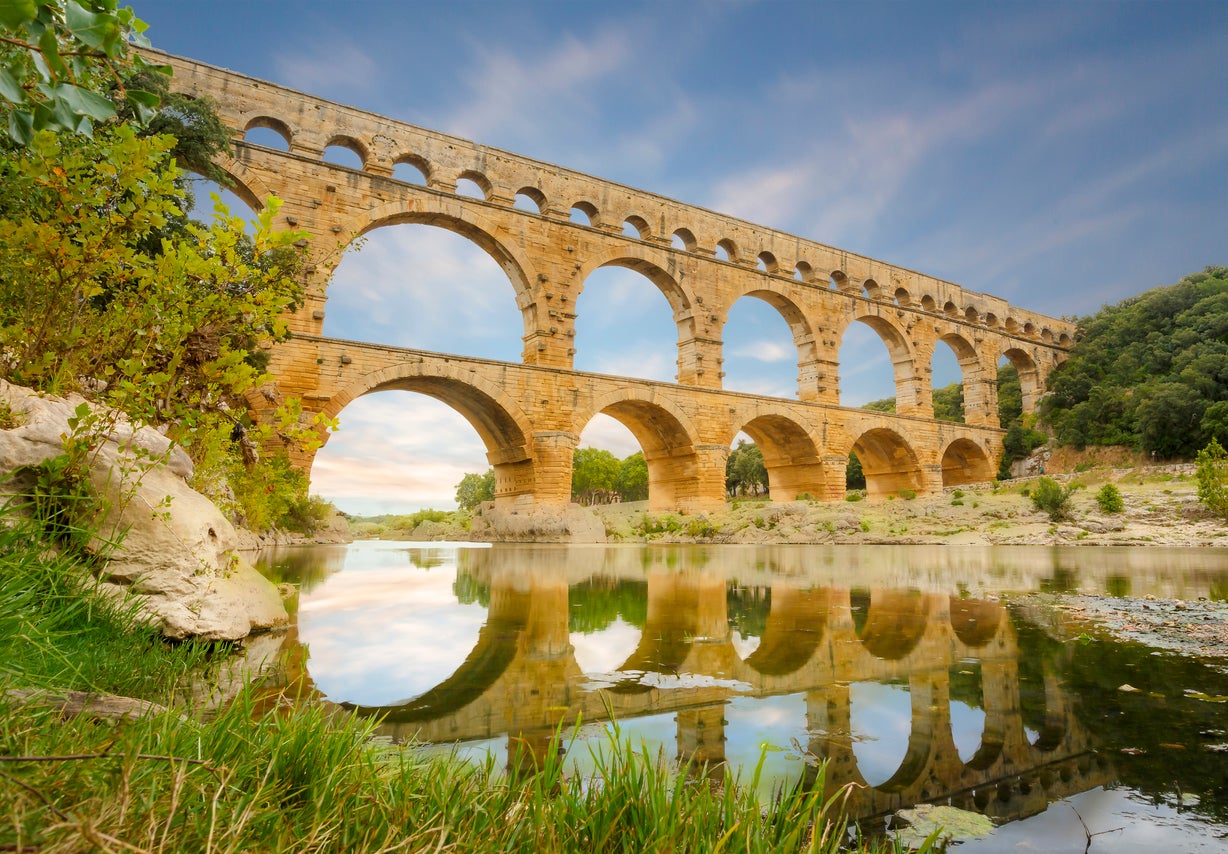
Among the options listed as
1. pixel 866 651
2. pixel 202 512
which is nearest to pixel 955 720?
pixel 866 651

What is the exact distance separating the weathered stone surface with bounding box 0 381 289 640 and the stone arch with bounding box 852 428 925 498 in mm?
23596

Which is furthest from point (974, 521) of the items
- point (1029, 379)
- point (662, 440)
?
point (1029, 379)

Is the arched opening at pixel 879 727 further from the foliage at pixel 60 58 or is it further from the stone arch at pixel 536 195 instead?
the stone arch at pixel 536 195

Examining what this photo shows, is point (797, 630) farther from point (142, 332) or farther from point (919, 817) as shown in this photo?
point (142, 332)

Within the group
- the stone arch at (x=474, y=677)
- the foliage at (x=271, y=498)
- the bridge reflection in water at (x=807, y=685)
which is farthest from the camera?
the foliage at (x=271, y=498)

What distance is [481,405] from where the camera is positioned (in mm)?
17344

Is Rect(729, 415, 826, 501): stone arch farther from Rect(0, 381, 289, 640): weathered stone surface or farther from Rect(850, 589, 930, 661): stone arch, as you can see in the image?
Rect(0, 381, 289, 640): weathered stone surface

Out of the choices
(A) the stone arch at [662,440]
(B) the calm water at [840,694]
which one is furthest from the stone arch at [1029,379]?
(B) the calm water at [840,694]

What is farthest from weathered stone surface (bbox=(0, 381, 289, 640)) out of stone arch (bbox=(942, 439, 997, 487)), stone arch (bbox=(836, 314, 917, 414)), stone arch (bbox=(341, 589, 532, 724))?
stone arch (bbox=(942, 439, 997, 487))

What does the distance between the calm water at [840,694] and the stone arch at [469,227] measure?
13.7 m

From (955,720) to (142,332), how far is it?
11.9 ft

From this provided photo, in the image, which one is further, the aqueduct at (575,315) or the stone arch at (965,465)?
the stone arch at (965,465)

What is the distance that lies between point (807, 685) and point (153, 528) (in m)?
2.92

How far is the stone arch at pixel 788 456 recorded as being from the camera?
21.9 meters
